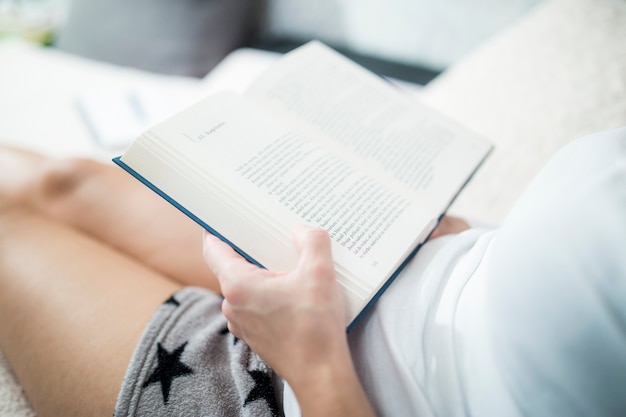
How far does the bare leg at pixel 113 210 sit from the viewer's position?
0.65 m

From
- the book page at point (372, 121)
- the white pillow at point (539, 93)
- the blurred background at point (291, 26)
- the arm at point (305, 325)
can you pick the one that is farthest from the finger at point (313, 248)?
the blurred background at point (291, 26)

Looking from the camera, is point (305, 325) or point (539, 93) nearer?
point (305, 325)

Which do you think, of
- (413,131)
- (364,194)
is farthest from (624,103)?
(364,194)

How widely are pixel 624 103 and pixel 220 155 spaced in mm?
682

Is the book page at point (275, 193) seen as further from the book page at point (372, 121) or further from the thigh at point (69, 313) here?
the thigh at point (69, 313)

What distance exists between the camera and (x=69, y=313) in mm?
505

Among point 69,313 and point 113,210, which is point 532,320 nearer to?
point 69,313

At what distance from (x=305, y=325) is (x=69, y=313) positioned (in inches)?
12.9

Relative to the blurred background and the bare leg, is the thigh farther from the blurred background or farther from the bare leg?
the blurred background

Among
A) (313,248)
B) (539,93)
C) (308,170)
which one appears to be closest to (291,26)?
(539,93)

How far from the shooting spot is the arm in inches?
13.5

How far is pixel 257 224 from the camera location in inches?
16.6

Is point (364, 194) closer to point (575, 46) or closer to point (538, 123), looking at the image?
point (538, 123)

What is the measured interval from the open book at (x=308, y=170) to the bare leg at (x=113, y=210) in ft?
0.76
